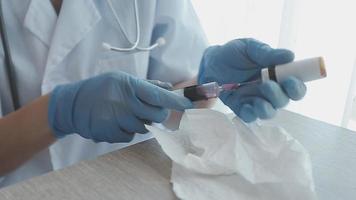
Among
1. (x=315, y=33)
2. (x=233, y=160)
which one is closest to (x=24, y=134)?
(x=233, y=160)

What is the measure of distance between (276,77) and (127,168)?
0.78 ft

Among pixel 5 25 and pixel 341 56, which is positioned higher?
pixel 5 25

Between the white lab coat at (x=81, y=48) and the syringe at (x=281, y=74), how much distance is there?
208 mm

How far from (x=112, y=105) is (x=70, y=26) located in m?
0.28

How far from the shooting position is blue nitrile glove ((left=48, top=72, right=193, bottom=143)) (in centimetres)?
55

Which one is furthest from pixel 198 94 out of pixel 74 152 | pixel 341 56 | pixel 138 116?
pixel 341 56

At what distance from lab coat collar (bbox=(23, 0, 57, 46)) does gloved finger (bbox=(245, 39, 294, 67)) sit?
1.34 feet

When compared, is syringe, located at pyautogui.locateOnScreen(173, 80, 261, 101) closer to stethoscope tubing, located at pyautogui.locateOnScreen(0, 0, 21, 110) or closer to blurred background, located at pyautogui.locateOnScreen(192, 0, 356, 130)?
stethoscope tubing, located at pyautogui.locateOnScreen(0, 0, 21, 110)

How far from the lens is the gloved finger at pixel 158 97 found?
0.55m

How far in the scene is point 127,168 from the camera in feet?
1.57

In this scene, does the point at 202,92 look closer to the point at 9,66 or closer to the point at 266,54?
the point at 266,54

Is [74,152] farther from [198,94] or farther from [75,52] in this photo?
[198,94]

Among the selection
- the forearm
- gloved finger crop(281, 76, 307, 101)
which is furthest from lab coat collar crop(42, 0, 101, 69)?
gloved finger crop(281, 76, 307, 101)

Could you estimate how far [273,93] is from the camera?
0.50 meters
